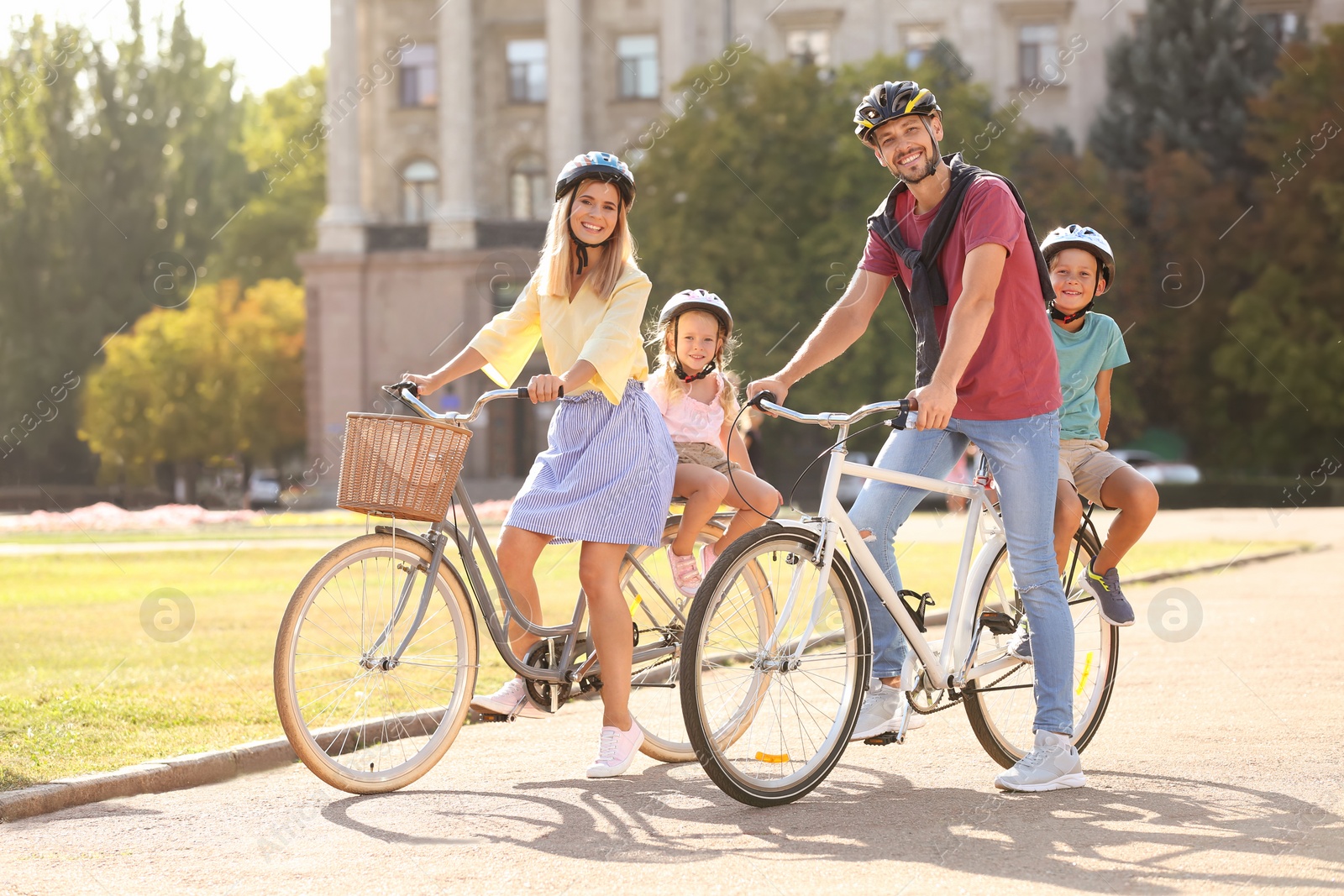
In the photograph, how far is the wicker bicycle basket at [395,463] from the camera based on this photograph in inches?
219

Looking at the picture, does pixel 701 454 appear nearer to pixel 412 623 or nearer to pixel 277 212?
pixel 412 623

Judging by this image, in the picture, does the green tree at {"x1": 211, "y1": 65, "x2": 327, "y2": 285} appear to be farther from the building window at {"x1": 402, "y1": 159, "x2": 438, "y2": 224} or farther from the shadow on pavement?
the shadow on pavement

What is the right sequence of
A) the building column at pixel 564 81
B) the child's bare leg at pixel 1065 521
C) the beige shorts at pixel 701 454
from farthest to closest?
the building column at pixel 564 81 → the beige shorts at pixel 701 454 → the child's bare leg at pixel 1065 521

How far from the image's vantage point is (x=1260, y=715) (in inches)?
297

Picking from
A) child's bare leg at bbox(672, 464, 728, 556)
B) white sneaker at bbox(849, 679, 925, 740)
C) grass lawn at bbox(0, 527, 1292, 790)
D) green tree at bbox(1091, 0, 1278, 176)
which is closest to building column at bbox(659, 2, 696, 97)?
green tree at bbox(1091, 0, 1278, 176)

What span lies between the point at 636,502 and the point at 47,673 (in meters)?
5.00

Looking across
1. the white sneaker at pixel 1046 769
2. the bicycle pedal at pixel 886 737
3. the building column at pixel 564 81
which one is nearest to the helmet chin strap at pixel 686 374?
the bicycle pedal at pixel 886 737

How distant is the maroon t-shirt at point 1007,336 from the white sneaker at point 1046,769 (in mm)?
1100

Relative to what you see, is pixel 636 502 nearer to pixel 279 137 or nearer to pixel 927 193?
pixel 927 193

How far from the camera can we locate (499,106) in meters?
56.0

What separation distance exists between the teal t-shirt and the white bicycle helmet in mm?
212

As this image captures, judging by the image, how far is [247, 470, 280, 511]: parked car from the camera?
2128 inches

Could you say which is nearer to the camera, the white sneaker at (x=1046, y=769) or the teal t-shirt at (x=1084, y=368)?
the white sneaker at (x=1046, y=769)

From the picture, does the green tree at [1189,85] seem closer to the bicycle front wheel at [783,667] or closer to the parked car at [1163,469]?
the parked car at [1163,469]
